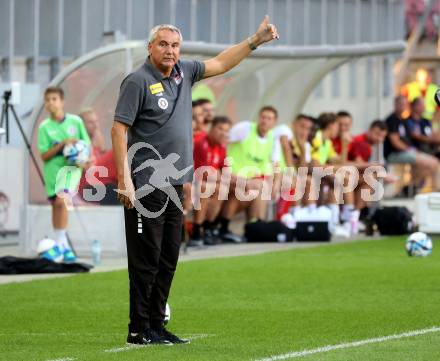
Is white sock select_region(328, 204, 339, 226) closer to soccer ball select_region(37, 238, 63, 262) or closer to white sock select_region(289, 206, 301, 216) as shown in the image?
white sock select_region(289, 206, 301, 216)

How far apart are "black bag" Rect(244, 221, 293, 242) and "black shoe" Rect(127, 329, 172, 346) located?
1080 cm

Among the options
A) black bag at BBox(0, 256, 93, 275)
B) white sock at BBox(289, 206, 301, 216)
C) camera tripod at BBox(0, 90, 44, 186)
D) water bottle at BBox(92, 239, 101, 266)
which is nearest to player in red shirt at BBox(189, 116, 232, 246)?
white sock at BBox(289, 206, 301, 216)

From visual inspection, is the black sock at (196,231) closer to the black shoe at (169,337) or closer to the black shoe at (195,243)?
the black shoe at (195,243)

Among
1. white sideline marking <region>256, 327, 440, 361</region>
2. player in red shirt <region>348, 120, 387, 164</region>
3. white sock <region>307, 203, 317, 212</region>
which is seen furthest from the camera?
player in red shirt <region>348, 120, 387, 164</region>

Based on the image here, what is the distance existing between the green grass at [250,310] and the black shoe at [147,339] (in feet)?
Result: 0.42

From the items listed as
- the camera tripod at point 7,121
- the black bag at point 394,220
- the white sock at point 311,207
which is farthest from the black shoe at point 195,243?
the black bag at point 394,220

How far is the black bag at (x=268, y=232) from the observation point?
2039 cm

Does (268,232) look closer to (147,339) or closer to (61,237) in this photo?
(61,237)

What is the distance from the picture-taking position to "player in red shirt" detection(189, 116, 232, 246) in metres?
19.6

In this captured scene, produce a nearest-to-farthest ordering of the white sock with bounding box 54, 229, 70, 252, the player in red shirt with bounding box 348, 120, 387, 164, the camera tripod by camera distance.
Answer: the camera tripod → the white sock with bounding box 54, 229, 70, 252 → the player in red shirt with bounding box 348, 120, 387, 164

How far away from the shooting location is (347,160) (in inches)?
925

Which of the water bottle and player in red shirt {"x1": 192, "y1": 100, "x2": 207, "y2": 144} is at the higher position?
player in red shirt {"x1": 192, "y1": 100, "x2": 207, "y2": 144}

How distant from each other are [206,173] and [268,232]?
1.31 m

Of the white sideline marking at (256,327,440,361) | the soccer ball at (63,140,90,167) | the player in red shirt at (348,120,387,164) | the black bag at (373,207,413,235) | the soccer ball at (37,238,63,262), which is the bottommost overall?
the white sideline marking at (256,327,440,361)
